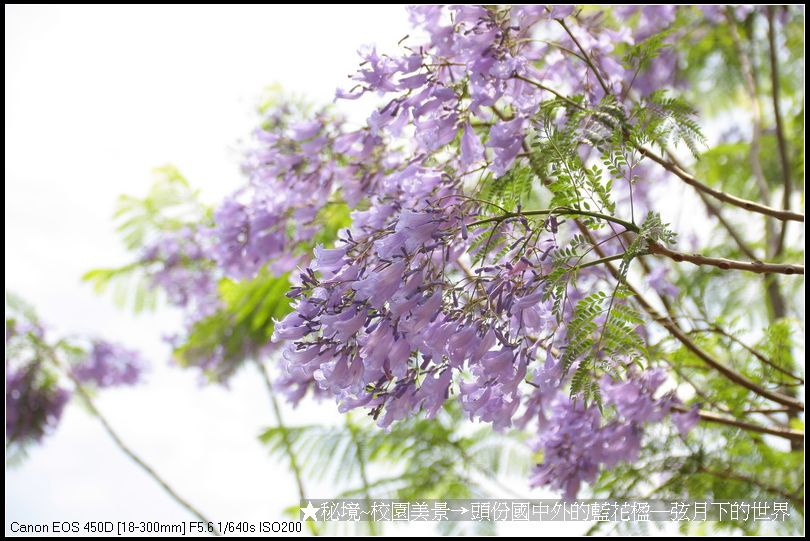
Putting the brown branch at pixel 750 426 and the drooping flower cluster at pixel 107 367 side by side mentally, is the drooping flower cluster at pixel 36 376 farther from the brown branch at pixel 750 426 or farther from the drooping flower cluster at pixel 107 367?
the brown branch at pixel 750 426

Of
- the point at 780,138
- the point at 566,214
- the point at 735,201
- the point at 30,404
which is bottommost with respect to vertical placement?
the point at 566,214

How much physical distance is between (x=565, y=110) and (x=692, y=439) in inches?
54.9

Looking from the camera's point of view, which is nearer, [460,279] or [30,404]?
[460,279]

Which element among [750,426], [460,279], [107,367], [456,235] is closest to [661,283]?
[750,426]

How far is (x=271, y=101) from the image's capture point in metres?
3.15

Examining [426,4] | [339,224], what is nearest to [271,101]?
[339,224]

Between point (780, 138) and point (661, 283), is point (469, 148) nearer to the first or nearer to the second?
point (661, 283)

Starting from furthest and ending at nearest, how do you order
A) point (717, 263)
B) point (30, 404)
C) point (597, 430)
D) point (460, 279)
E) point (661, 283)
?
point (30, 404) < point (661, 283) < point (597, 430) < point (460, 279) < point (717, 263)

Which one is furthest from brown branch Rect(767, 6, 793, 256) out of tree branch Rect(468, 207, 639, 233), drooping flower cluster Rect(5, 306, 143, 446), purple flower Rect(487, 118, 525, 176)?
drooping flower cluster Rect(5, 306, 143, 446)

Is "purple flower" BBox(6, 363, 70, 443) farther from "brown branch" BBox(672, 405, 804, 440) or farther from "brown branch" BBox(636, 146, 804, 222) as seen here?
"brown branch" BBox(636, 146, 804, 222)

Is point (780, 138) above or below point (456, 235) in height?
above

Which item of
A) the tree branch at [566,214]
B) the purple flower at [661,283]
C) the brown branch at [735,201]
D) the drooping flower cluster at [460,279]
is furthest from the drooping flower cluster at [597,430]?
the tree branch at [566,214]

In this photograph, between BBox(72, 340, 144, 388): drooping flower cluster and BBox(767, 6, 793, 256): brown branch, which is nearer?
BBox(767, 6, 793, 256): brown branch

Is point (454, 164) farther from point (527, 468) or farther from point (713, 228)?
point (713, 228)
